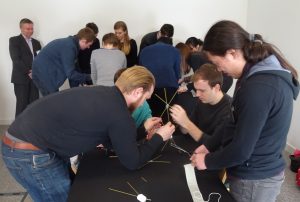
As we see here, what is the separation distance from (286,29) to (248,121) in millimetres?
2571

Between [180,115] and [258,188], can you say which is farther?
[180,115]

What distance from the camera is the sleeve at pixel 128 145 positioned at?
128 cm

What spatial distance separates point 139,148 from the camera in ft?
4.66

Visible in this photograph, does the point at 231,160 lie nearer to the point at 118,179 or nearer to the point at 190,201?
the point at 190,201

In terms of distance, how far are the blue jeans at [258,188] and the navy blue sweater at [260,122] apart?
29 mm

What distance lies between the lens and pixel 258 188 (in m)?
1.24

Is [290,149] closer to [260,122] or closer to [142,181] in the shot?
[142,181]

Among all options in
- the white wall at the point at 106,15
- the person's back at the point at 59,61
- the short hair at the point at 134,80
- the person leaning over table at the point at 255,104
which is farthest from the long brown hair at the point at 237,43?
the white wall at the point at 106,15

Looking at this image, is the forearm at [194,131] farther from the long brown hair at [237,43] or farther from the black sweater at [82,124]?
the long brown hair at [237,43]

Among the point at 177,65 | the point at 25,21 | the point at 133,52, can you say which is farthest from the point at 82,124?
the point at 25,21

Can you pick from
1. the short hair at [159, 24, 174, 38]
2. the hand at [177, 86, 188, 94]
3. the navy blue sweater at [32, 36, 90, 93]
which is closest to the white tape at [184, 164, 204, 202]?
the hand at [177, 86, 188, 94]

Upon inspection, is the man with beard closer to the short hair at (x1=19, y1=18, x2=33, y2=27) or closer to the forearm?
the forearm

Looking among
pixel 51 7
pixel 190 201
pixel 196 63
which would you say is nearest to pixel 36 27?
pixel 51 7

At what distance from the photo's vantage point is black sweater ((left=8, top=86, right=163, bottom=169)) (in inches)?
50.0
